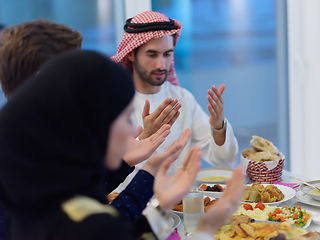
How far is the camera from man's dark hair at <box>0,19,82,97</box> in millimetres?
969

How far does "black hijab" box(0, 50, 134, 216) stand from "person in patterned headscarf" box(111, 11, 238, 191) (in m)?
1.15

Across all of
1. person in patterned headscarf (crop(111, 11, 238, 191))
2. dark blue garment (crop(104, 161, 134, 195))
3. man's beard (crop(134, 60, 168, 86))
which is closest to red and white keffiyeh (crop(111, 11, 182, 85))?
person in patterned headscarf (crop(111, 11, 238, 191))

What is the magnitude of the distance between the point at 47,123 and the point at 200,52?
2959 mm

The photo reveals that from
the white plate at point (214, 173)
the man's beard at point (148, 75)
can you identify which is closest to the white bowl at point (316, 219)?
the white plate at point (214, 173)

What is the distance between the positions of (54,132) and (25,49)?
0.45m

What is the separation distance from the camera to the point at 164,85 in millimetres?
2354

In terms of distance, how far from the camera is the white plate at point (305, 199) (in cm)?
126

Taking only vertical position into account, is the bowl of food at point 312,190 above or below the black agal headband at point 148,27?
below

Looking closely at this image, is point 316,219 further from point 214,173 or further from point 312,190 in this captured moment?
point 214,173

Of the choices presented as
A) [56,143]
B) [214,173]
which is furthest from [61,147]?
[214,173]

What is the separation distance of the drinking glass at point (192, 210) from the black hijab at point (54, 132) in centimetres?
53

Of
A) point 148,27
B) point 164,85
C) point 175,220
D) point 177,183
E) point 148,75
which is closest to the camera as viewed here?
point 177,183

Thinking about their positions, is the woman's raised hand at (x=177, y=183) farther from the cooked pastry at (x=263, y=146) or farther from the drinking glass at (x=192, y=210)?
the cooked pastry at (x=263, y=146)

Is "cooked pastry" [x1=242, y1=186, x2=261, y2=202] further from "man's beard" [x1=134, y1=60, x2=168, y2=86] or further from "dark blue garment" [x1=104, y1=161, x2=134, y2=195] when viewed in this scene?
"man's beard" [x1=134, y1=60, x2=168, y2=86]
